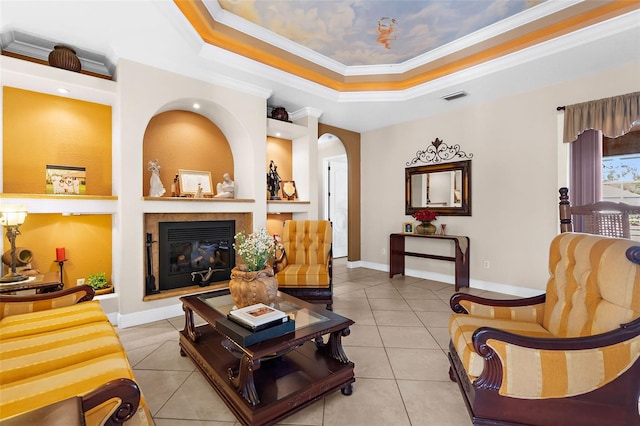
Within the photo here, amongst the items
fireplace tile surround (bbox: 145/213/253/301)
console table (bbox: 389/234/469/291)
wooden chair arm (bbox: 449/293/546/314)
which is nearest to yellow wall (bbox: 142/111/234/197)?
fireplace tile surround (bbox: 145/213/253/301)

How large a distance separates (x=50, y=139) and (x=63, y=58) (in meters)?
0.81

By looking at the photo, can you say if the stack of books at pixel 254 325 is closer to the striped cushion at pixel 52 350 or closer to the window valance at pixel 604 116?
the striped cushion at pixel 52 350

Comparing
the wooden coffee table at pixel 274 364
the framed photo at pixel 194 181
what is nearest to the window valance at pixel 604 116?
the wooden coffee table at pixel 274 364

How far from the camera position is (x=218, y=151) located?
4160mm

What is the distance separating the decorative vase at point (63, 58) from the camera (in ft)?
9.33

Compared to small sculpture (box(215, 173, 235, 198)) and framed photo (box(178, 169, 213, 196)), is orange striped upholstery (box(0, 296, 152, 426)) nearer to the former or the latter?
framed photo (box(178, 169, 213, 196))

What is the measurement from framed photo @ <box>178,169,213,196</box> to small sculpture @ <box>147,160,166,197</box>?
25 centimetres

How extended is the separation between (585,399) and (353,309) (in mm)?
2336

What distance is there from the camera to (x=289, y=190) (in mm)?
4855

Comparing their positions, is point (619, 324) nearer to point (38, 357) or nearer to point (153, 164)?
point (38, 357)

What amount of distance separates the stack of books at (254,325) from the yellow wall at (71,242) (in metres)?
2.41

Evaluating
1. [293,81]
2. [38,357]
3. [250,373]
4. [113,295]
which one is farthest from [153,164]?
[250,373]

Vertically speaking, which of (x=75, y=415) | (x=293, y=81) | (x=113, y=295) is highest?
(x=293, y=81)

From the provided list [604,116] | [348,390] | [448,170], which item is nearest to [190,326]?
[348,390]
